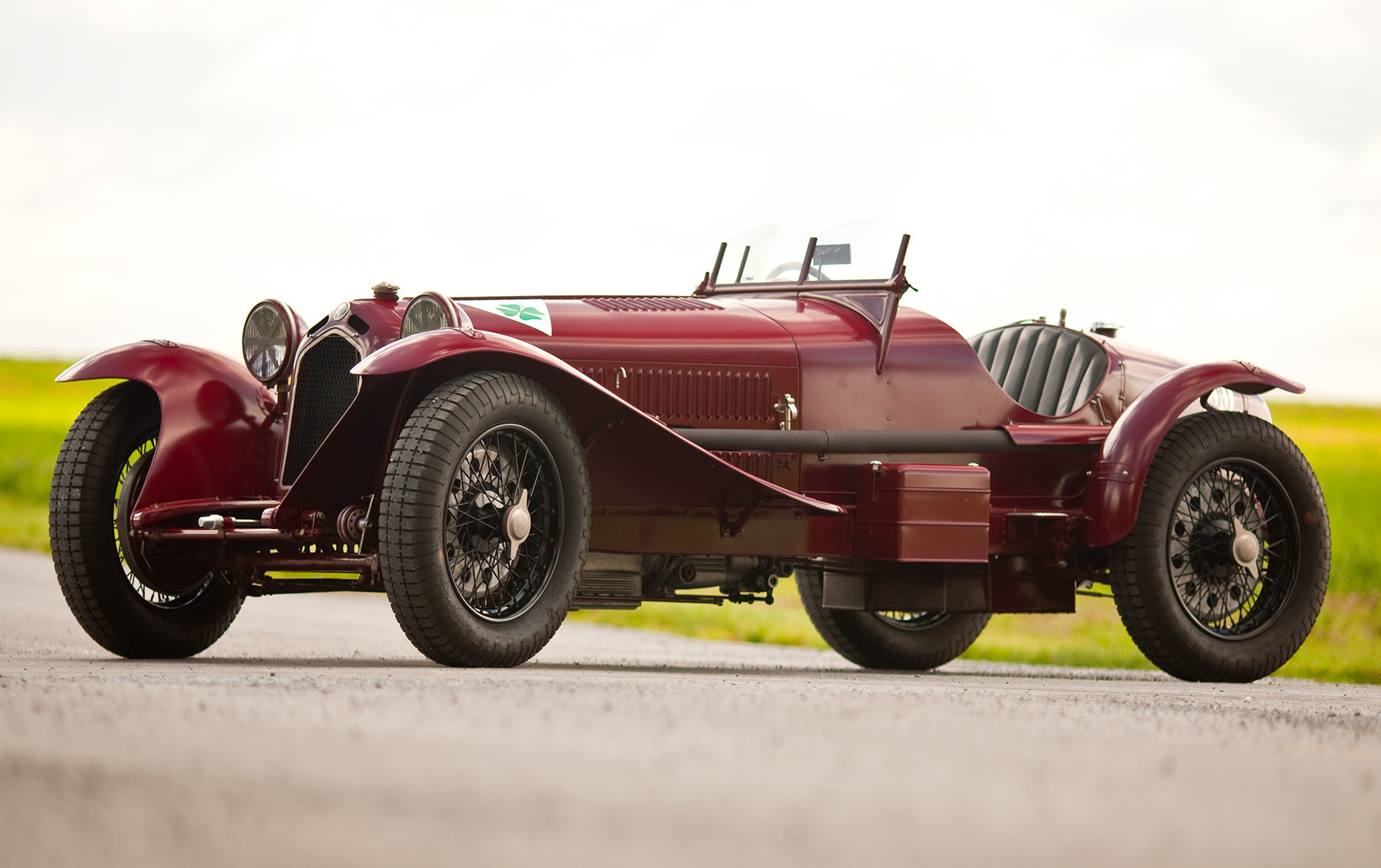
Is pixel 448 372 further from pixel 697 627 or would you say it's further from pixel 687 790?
pixel 697 627

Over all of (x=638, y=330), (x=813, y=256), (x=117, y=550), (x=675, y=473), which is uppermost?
(x=813, y=256)

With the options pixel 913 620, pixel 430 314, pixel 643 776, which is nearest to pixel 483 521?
pixel 430 314

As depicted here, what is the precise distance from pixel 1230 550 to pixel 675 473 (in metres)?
2.92

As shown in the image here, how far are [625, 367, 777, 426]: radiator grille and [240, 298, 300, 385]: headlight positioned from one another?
1.61 meters

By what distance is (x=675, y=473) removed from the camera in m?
6.52

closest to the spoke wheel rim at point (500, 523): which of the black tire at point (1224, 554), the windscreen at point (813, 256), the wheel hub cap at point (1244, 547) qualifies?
the windscreen at point (813, 256)

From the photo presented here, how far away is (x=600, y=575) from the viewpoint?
6.75 meters

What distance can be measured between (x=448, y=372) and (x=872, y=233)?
2848 millimetres

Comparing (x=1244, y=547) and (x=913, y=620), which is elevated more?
(x=1244, y=547)

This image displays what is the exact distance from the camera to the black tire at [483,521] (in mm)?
5395

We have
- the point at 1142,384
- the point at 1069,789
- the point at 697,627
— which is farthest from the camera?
the point at 697,627

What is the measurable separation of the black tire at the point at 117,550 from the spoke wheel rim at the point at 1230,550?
15.0ft

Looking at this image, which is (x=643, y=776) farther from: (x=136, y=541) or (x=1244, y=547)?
(x=1244, y=547)

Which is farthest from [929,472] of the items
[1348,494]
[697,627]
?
[1348,494]
